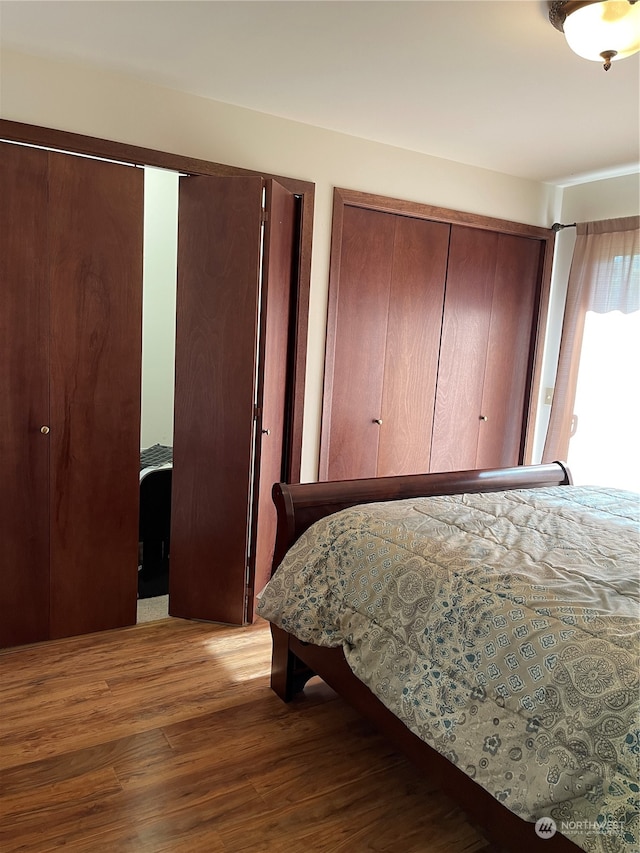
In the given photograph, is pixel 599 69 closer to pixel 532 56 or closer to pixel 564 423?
pixel 532 56

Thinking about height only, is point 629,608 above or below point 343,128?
below

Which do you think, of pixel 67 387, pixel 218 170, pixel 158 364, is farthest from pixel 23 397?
pixel 218 170

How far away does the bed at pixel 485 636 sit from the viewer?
1.19 meters

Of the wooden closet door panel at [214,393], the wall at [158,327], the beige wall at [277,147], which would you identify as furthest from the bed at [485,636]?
the wall at [158,327]

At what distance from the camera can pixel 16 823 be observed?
1646 millimetres

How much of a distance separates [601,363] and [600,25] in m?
2.23

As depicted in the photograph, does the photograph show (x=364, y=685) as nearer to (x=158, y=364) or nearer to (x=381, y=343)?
(x=381, y=343)

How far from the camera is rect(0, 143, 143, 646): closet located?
7.91ft

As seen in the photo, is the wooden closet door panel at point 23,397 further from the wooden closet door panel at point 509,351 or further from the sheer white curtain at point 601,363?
the sheer white curtain at point 601,363

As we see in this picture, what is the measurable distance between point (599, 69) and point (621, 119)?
0.59 m

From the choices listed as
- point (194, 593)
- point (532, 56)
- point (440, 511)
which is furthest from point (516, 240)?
point (194, 593)

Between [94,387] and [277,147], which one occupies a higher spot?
[277,147]

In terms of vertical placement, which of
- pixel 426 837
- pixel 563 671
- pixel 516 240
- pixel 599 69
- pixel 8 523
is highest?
pixel 599 69

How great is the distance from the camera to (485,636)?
1.45 metres
